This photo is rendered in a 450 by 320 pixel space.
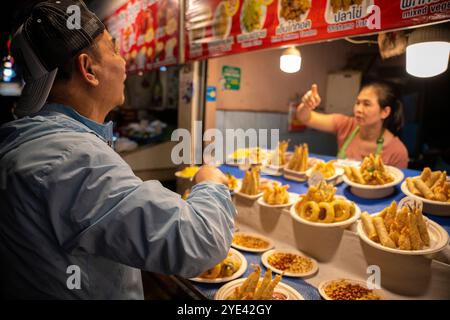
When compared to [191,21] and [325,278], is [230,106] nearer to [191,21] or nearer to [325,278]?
[191,21]

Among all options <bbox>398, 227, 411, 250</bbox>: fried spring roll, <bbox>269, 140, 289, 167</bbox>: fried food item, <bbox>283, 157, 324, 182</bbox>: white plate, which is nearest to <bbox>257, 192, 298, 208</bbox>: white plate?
<bbox>283, 157, 324, 182</bbox>: white plate

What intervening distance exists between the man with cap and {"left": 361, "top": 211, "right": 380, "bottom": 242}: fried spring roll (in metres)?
1.37

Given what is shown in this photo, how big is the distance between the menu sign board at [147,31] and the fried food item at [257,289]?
3302 millimetres

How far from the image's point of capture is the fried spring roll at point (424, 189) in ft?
7.85

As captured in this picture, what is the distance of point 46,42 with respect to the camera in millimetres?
1384

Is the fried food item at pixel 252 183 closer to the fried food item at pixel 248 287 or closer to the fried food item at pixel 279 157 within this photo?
the fried food item at pixel 279 157

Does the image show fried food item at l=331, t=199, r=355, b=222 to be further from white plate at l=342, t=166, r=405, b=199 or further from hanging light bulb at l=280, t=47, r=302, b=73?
hanging light bulb at l=280, t=47, r=302, b=73

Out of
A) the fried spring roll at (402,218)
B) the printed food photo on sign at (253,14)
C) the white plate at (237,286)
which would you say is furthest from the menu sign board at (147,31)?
the fried spring roll at (402,218)

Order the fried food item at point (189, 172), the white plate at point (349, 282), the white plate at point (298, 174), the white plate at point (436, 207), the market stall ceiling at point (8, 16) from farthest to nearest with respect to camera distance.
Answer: the market stall ceiling at point (8, 16) → the fried food item at point (189, 172) → the white plate at point (298, 174) → the white plate at point (436, 207) → the white plate at point (349, 282)

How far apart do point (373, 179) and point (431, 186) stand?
1.53 feet

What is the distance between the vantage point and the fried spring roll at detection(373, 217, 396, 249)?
2.13 m
